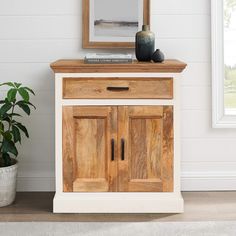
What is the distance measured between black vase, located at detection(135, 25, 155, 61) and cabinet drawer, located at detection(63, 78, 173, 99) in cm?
23

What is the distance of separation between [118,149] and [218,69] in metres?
1.00

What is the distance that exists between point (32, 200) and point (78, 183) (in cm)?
47

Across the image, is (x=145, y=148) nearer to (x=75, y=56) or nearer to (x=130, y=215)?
(x=130, y=215)

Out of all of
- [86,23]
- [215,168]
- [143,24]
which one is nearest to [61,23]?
[86,23]

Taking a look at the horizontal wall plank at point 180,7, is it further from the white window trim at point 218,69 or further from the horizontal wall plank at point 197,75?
the horizontal wall plank at point 197,75

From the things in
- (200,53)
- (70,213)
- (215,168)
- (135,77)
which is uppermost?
(200,53)

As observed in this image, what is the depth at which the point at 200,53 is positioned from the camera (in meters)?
3.68

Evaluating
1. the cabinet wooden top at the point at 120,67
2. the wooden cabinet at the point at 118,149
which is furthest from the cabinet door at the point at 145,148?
the cabinet wooden top at the point at 120,67

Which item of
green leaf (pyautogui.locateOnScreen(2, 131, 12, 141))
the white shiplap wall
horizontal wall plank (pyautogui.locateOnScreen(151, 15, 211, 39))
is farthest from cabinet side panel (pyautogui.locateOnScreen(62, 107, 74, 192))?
horizontal wall plank (pyautogui.locateOnScreen(151, 15, 211, 39))

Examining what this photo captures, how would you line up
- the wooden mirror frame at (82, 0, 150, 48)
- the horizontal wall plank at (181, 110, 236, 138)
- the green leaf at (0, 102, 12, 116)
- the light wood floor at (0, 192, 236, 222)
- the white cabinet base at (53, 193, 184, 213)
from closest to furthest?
1. the light wood floor at (0, 192, 236, 222)
2. the white cabinet base at (53, 193, 184, 213)
3. the green leaf at (0, 102, 12, 116)
4. the wooden mirror frame at (82, 0, 150, 48)
5. the horizontal wall plank at (181, 110, 236, 138)

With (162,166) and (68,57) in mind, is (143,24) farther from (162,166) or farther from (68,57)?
(162,166)

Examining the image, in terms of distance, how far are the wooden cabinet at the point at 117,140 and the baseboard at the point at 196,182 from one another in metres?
0.53

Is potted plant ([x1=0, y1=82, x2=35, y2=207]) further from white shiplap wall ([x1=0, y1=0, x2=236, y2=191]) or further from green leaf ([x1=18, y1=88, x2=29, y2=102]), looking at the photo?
white shiplap wall ([x1=0, y1=0, x2=236, y2=191])

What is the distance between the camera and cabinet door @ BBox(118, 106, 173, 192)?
3.20 meters
